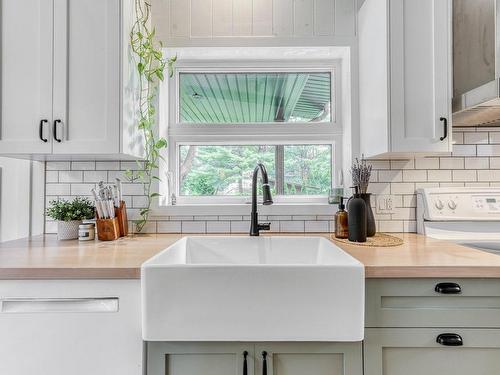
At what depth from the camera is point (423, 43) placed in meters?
1.52

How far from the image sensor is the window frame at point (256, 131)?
2018 mm

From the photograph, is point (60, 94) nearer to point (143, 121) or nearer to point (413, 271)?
point (143, 121)

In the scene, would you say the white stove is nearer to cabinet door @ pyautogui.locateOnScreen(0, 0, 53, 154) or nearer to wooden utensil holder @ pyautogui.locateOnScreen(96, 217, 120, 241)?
wooden utensil holder @ pyautogui.locateOnScreen(96, 217, 120, 241)

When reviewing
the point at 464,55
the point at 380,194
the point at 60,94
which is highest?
the point at 464,55

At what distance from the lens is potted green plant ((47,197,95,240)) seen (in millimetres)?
1676

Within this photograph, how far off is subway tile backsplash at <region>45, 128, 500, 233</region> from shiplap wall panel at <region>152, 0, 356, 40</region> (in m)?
0.79

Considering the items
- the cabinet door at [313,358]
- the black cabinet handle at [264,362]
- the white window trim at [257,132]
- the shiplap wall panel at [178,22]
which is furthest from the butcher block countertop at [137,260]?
the shiplap wall panel at [178,22]

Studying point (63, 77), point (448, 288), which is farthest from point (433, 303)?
point (63, 77)

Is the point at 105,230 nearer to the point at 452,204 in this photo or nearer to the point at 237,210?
the point at 237,210

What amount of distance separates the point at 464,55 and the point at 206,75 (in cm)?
138

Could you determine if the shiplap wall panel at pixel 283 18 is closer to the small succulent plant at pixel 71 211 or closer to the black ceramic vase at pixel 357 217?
the black ceramic vase at pixel 357 217

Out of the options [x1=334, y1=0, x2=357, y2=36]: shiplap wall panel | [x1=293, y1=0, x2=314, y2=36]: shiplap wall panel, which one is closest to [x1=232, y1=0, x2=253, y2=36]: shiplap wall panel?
[x1=293, y1=0, x2=314, y2=36]: shiplap wall panel

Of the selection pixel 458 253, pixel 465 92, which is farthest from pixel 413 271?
pixel 465 92

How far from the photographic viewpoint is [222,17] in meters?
1.84
